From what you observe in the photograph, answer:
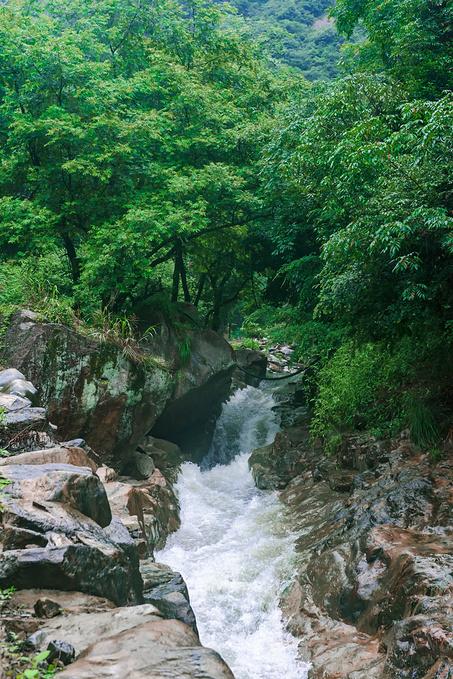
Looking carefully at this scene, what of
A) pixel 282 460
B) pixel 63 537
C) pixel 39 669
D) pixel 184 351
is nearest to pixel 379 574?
pixel 63 537

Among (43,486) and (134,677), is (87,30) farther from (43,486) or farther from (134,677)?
(134,677)

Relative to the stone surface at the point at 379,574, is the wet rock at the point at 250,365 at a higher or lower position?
lower

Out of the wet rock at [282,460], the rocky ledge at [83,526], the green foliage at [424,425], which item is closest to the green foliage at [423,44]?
the green foliage at [424,425]

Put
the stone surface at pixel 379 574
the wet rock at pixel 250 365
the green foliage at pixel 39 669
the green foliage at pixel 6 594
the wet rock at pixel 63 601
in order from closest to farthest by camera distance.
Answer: the green foliage at pixel 39 669
the green foliage at pixel 6 594
the wet rock at pixel 63 601
the stone surface at pixel 379 574
the wet rock at pixel 250 365

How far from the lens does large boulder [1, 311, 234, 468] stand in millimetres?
10508

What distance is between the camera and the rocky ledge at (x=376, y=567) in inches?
236

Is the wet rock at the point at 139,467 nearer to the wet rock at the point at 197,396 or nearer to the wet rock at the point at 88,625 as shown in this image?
the wet rock at the point at 197,396

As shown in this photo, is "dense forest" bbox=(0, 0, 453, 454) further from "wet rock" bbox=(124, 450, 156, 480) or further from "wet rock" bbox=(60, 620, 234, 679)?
"wet rock" bbox=(60, 620, 234, 679)

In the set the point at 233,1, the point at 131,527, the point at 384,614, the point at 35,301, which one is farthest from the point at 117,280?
the point at 233,1

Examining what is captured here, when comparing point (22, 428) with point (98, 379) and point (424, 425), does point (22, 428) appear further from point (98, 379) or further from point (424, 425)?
point (424, 425)

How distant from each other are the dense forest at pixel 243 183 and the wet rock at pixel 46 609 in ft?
18.5

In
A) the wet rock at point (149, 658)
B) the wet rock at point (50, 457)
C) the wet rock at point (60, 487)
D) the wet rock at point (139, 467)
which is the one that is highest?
the wet rock at point (149, 658)

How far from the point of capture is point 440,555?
6902 millimetres

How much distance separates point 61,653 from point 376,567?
16.8 ft
